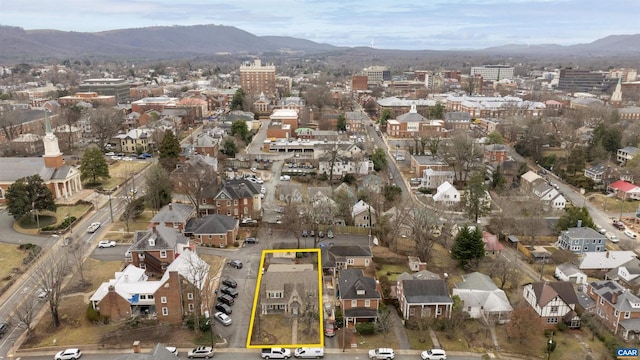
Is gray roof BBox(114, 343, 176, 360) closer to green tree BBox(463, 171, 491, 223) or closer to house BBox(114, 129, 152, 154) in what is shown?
green tree BBox(463, 171, 491, 223)

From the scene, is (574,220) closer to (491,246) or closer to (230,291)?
(491,246)

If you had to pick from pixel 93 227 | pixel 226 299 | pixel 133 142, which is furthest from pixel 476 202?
pixel 133 142

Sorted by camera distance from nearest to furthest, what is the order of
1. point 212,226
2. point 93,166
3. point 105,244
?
point 105,244 → point 212,226 → point 93,166

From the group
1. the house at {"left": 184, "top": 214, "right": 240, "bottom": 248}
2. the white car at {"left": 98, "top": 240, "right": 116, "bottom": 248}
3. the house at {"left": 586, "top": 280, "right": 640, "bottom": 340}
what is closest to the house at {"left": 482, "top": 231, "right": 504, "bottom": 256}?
the house at {"left": 586, "top": 280, "right": 640, "bottom": 340}

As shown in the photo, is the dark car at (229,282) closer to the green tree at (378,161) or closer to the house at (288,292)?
the house at (288,292)

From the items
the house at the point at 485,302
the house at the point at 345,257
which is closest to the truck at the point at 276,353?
the house at the point at 345,257

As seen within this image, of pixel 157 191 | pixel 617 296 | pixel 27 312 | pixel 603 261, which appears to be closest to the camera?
pixel 27 312
